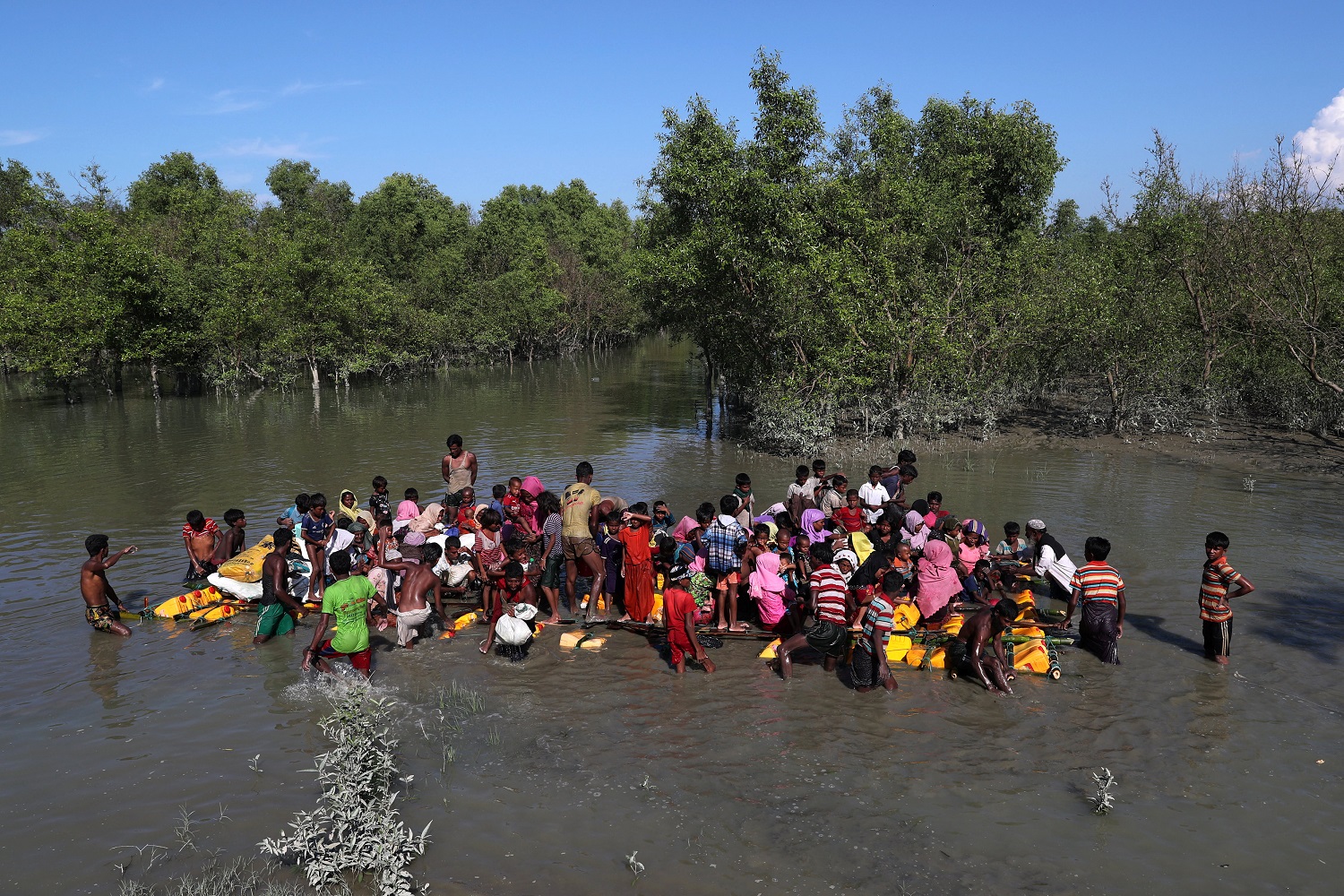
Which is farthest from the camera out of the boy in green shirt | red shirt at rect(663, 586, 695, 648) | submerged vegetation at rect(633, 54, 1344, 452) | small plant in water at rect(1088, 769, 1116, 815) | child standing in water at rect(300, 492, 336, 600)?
submerged vegetation at rect(633, 54, 1344, 452)

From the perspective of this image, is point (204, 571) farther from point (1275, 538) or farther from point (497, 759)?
point (1275, 538)

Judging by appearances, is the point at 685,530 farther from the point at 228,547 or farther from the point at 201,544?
the point at 201,544

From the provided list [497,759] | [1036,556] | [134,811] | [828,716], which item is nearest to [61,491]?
[134,811]

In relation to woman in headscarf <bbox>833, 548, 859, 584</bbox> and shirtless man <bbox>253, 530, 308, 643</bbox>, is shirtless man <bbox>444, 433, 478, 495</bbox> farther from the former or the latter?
woman in headscarf <bbox>833, 548, 859, 584</bbox>

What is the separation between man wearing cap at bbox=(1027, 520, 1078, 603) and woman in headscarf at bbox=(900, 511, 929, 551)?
1366 mm

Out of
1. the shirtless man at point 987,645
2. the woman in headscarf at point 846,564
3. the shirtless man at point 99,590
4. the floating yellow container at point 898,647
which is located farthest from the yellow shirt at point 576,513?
the shirtless man at point 99,590

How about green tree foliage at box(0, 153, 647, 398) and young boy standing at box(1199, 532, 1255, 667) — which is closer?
young boy standing at box(1199, 532, 1255, 667)

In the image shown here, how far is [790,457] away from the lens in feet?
71.2

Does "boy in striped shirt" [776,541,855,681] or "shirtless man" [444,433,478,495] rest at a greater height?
"shirtless man" [444,433,478,495]

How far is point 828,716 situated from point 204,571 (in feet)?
30.9

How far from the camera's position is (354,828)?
233 inches

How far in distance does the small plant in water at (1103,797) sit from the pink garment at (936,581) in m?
3.21

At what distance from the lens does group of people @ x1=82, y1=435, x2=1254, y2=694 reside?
869cm

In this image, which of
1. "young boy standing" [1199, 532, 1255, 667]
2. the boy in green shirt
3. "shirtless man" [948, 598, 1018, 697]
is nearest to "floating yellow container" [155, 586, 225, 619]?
the boy in green shirt
